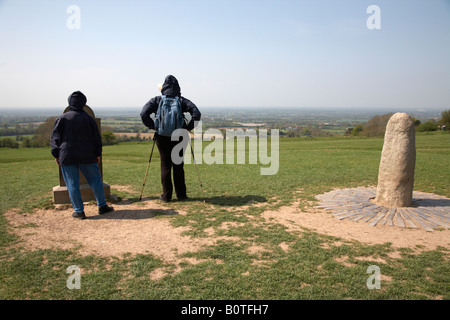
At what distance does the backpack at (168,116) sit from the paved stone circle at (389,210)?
384cm

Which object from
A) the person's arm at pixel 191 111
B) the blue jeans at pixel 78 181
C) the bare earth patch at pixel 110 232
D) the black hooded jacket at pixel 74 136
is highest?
the person's arm at pixel 191 111

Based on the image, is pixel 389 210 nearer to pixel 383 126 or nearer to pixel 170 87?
pixel 170 87

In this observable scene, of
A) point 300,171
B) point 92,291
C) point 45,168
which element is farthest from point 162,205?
point 45,168

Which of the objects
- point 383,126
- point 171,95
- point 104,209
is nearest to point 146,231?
point 104,209

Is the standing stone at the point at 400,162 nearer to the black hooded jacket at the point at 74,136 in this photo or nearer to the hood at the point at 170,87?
the hood at the point at 170,87

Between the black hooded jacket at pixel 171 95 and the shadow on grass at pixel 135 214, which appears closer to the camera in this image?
the shadow on grass at pixel 135 214

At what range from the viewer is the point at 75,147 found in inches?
238

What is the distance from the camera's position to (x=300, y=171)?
11.1 m

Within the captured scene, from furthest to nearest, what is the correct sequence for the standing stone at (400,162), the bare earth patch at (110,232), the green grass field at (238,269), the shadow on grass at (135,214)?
1. the standing stone at (400,162)
2. the shadow on grass at (135,214)
3. the bare earth patch at (110,232)
4. the green grass field at (238,269)

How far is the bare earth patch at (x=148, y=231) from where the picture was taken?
15.7ft

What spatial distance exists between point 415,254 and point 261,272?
246cm

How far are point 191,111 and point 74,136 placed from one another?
2.59m

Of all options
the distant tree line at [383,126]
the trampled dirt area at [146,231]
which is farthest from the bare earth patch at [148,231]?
the distant tree line at [383,126]
